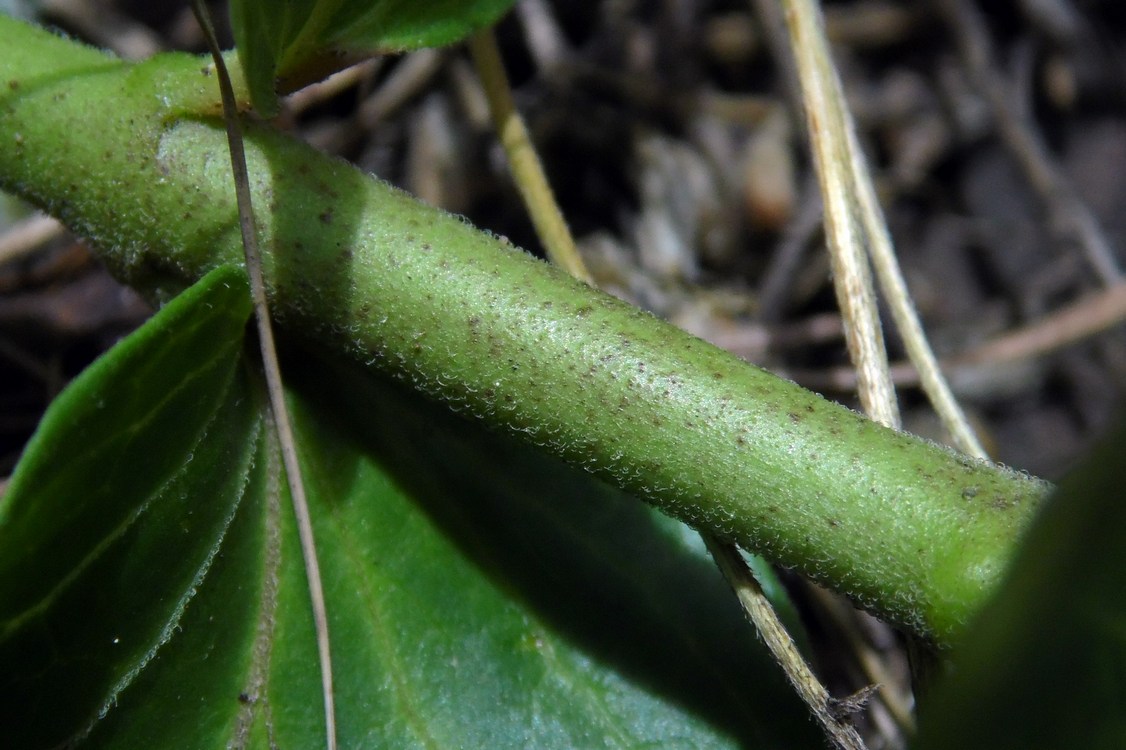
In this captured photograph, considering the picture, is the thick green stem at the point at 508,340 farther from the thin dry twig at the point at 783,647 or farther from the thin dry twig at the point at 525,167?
the thin dry twig at the point at 525,167

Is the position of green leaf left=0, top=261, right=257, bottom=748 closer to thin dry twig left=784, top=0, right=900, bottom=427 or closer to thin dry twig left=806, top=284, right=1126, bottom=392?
thin dry twig left=784, top=0, right=900, bottom=427

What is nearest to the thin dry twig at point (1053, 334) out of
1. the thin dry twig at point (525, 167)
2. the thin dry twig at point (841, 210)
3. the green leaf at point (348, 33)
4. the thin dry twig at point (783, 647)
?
the thin dry twig at point (841, 210)

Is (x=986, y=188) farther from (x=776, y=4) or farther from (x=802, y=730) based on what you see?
(x=802, y=730)

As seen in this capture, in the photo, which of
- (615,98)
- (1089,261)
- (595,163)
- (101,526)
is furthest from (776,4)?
(101,526)

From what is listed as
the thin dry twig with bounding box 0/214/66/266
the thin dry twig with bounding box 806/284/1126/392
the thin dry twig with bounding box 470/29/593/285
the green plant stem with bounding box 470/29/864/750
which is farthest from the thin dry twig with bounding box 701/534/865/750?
the thin dry twig with bounding box 0/214/66/266

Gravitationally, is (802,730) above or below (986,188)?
below

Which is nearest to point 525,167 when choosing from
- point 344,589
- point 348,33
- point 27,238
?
point 348,33
